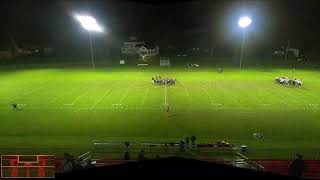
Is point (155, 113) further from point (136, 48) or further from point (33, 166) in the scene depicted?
point (136, 48)

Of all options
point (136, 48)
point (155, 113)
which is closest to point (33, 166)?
point (155, 113)

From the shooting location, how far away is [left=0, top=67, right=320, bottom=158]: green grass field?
2664 centimetres

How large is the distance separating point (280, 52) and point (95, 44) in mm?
47517

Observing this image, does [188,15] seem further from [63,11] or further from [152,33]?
[63,11]

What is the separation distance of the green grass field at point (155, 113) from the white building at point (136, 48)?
47210 millimetres

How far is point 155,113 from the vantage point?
35.2m

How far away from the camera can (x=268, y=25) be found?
104 metres

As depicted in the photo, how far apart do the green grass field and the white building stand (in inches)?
1859

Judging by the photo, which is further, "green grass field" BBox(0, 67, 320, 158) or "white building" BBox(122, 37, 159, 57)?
"white building" BBox(122, 37, 159, 57)

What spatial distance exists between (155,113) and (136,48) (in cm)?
7547

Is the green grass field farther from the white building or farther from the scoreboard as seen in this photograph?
the white building

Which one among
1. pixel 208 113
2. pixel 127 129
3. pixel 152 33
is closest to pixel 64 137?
pixel 127 129

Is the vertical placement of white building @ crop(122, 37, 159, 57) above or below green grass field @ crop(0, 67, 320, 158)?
above

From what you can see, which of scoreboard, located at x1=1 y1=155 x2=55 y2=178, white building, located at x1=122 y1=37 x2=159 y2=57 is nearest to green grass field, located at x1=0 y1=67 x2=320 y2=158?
scoreboard, located at x1=1 y1=155 x2=55 y2=178
